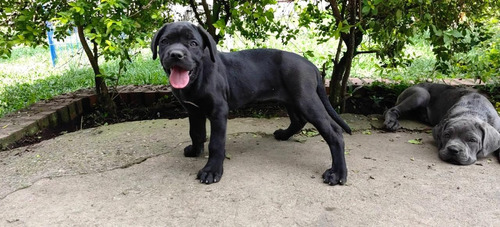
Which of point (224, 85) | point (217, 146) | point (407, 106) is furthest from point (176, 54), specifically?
point (407, 106)

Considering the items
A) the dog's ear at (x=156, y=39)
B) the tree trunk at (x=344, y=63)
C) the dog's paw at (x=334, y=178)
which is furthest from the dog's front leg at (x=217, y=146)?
the tree trunk at (x=344, y=63)

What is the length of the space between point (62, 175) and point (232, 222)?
1.75 m

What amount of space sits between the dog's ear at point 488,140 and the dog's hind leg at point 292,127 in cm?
171

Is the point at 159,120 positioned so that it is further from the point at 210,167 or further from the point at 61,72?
the point at 61,72

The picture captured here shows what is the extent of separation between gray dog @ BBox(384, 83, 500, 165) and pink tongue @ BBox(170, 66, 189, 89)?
8.25 feet

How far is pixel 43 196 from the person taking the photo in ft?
10.2

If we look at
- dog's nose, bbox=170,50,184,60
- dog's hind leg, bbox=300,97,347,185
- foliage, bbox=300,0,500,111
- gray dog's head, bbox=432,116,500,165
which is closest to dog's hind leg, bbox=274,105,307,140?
dog's hind leg, bbox=300,97,347,185

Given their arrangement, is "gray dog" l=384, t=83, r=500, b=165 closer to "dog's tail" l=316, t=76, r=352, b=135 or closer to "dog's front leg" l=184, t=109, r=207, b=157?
"dog's tail" l=316, t=76, r=352, b=135

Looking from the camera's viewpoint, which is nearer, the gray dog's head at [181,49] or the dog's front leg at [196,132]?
the gray dog's head at [181,49]

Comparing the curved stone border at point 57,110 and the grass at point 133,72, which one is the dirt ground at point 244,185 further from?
the grass at point 133,72

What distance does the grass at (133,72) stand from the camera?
5.64 m

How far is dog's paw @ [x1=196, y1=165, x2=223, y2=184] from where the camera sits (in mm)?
3271

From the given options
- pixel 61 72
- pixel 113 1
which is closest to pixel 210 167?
pixel 113 1

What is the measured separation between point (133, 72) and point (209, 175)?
4.98m
